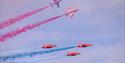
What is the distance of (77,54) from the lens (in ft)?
89.8

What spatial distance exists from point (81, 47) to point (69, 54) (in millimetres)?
1289

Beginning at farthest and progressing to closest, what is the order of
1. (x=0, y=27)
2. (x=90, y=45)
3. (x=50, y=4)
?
(x=90, y=45) → (x=50, y=4) → (x=0, y=27)

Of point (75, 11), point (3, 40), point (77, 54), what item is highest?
point (75, 11)

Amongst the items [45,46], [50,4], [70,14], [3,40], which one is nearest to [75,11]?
[70,14]

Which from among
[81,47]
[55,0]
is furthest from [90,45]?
[55,0]

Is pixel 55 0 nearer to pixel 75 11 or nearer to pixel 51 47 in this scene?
pixel 75 11

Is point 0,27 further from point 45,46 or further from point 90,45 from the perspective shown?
point 90,45

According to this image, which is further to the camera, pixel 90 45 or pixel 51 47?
pixel 90 45

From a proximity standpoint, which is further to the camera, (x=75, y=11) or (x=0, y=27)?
(x=75, y=11)

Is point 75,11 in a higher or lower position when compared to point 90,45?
higher

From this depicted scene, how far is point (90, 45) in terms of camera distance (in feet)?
88.2

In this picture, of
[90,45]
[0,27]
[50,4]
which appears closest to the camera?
[0,27]

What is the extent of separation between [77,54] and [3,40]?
8.40 metres

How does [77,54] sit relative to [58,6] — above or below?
below
